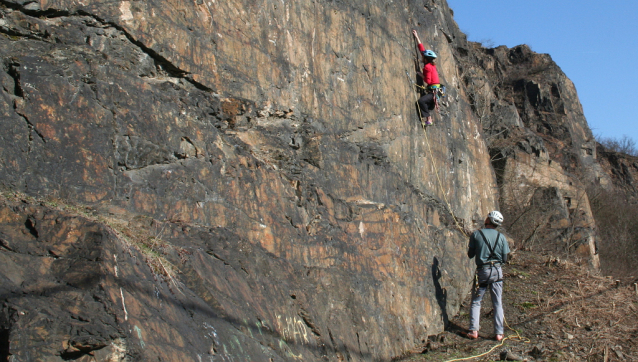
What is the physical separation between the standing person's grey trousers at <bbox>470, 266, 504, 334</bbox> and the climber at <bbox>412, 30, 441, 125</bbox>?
3.30 metres

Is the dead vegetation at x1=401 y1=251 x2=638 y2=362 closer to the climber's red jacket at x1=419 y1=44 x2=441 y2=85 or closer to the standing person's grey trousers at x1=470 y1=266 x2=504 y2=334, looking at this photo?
the standing person's grey trousers at x1=470 y1=266 x2=504 y2=334

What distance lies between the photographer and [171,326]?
4738 mm

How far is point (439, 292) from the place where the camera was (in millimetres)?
9547

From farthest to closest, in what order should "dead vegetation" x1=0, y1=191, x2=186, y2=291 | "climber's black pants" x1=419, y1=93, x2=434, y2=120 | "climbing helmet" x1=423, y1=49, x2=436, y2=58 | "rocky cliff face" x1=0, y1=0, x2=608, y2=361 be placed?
1. "climbing helmet" x1=423, y1=49, x2=436, y2=58
2. "climber's black pants" x1=419, y1=93, x2=434, y2=120
3. "dead vegetation" x1=0, y1=191, x2=186, y2=291
4. "rocky cliff face" x1=0, y1=0, x2=608, y2=361

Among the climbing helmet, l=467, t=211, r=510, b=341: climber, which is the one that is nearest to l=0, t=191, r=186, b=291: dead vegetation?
l=467, t=211, r=510, b=341: climber

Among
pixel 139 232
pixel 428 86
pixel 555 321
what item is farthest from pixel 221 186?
pixel 555 321

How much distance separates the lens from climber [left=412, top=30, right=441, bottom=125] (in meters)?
10.6

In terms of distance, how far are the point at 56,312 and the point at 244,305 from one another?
213 cm

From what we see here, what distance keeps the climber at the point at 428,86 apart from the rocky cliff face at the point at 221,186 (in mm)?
297

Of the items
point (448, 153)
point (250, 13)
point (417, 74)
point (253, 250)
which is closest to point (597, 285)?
point (448, 153)

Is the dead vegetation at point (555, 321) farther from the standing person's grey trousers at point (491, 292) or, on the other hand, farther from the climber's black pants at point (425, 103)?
the climber's black pants at point (425, 103)

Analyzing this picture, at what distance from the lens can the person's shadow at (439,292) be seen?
9477 millimetres

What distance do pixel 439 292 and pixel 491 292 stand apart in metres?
1.12

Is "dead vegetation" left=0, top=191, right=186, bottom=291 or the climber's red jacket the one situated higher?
the climber's red jacket
